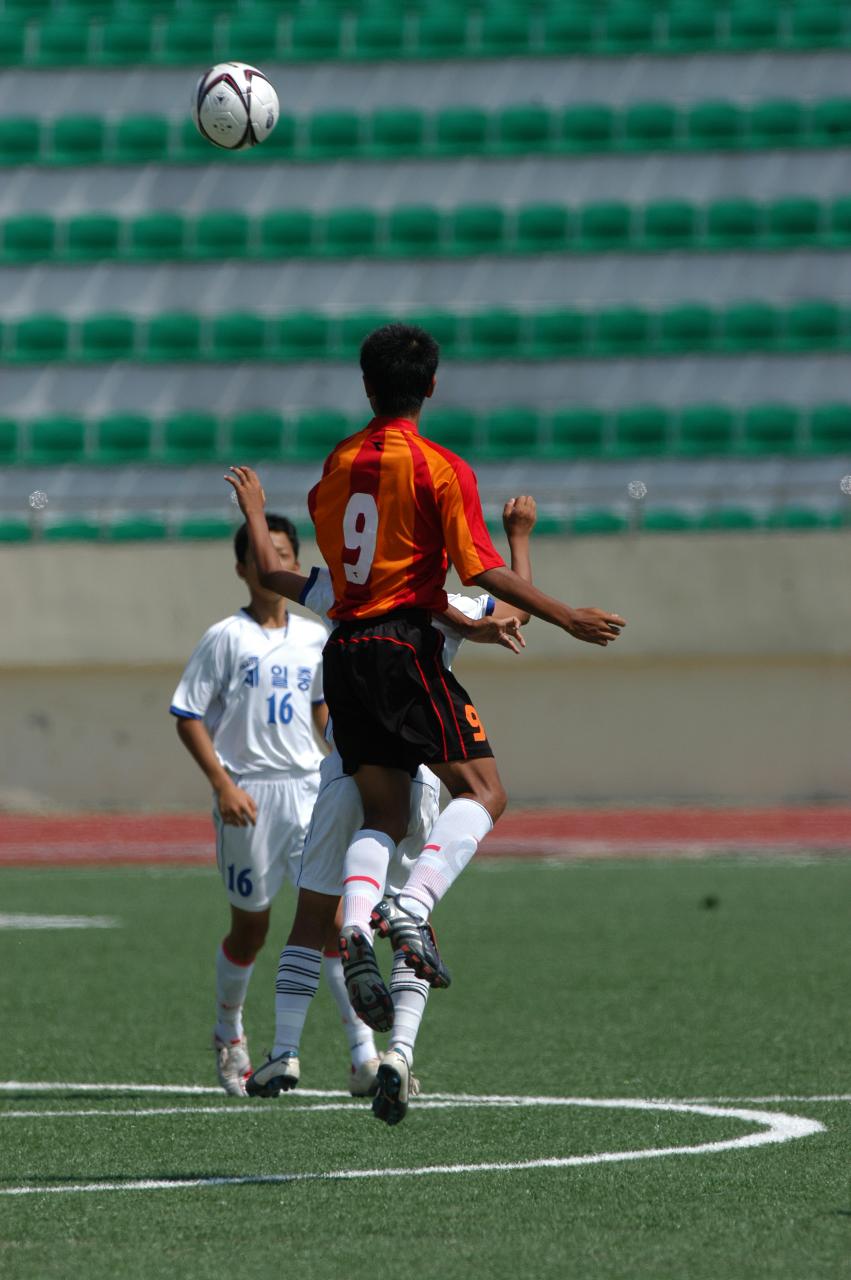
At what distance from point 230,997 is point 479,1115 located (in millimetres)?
1365

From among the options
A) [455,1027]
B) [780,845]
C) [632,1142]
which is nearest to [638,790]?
[780,845]

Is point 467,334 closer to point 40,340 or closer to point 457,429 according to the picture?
point 457,429

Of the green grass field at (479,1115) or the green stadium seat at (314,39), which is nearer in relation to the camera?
the green grass field at (479,1115)

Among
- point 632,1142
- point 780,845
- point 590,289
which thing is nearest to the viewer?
point 632,1142

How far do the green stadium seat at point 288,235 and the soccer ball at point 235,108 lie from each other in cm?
1768

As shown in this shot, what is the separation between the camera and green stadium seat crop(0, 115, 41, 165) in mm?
27000

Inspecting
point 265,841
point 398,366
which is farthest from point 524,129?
point 398,366

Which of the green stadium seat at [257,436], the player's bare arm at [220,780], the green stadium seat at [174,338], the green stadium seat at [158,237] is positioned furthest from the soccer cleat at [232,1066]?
the green stadium seat at [158,237]

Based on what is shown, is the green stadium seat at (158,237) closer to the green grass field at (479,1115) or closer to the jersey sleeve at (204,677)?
the green grass field at (479,1115)

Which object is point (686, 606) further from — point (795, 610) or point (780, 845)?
point (780, 845)

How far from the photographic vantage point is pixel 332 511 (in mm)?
5520

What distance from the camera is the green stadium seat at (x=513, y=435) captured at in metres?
25.3

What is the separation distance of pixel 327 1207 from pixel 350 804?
1265mm

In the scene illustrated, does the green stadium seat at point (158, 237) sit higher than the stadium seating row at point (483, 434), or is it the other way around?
the green stadium seat at point (158, 237)
